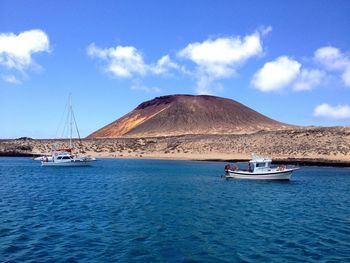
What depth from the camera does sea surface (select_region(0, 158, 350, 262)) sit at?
16422mm

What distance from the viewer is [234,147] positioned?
104750mm

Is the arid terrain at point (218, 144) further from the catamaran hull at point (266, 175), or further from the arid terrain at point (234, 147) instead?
the catamaran hull at point (266, 175)

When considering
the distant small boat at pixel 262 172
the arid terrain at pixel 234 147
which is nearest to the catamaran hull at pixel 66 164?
the arid terrain at pixel 234 147

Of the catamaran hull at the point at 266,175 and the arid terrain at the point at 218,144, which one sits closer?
the catamaran hull at the point at 266,175

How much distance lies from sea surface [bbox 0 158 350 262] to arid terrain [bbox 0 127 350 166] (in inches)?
1914

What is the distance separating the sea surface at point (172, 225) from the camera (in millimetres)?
16422

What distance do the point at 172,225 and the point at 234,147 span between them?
277ft

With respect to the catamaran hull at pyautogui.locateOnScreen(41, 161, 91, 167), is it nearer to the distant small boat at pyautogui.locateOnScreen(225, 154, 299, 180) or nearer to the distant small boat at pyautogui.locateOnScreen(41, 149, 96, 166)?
the distant small boat at pyautogui.locateOnScreen(41, 149, 96, 166)

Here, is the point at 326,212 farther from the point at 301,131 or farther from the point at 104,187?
the point at 301,131

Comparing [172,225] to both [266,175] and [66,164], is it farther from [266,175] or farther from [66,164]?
[66,164]

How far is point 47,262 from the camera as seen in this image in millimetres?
15070

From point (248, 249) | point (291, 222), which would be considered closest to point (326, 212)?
point (291, 222)

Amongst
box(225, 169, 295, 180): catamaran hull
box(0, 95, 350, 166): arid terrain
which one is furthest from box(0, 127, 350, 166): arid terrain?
box(225, 169, 295, 180): catamaran hull

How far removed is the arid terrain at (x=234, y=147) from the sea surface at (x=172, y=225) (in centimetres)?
4861
